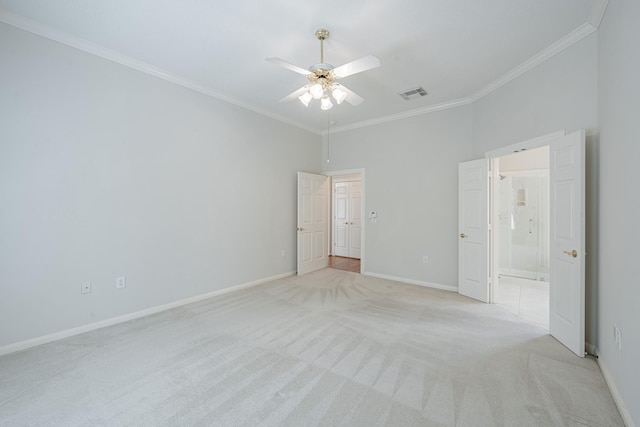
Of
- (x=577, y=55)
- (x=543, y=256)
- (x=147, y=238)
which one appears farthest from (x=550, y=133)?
(x=147, y=238)

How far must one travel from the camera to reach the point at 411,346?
8.61ft

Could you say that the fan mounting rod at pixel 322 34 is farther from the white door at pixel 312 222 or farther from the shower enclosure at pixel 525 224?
the shower enclosure at pixel 525 224

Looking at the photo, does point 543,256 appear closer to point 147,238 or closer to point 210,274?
point 210,274

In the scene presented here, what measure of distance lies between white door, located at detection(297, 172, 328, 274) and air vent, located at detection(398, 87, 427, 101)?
2.33 m

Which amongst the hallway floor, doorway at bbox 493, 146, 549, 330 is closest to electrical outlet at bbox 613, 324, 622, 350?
doorway at bbox 493, 146, 549, 330

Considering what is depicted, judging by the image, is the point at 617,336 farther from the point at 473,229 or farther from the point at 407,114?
the point at 407,114

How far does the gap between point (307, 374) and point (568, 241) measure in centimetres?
278

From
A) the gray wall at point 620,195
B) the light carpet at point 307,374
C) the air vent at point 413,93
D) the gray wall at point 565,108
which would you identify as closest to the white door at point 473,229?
the gray wall at point 565,108

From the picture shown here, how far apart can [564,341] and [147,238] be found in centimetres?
475

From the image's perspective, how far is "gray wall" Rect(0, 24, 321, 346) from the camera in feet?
8.25

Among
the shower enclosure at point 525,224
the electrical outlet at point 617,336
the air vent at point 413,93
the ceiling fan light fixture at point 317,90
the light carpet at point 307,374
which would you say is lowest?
Answer: the light carpet at point 307,374

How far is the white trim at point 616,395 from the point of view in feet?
5.45

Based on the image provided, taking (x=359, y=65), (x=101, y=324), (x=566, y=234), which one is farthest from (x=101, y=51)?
(x=566, y=234)

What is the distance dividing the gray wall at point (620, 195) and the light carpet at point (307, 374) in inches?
13.0
